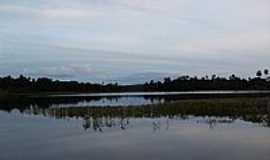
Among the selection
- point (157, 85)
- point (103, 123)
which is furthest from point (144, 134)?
point (157, 85)

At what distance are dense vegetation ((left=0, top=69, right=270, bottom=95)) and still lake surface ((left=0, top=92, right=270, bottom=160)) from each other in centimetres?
7562

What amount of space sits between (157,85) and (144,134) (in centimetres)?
13463

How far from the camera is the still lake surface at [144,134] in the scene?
19203 mm

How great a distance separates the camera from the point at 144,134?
25312 mm

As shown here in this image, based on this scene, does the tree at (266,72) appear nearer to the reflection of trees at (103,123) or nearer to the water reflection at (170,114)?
the water reflection at (170,114)

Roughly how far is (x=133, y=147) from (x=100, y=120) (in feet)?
34.7

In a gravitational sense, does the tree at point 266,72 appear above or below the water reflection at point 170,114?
above

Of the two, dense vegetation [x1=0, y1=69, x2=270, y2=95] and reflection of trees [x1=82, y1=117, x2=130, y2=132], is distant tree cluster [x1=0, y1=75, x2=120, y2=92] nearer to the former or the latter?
dense vegetation [x1=0, y1=69, x2=270, y2=95]

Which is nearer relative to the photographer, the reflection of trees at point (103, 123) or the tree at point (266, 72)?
the reflection of trees at point (103, 123)

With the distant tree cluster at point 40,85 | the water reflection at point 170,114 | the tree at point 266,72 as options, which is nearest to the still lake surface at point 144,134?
the water reflection at point 170,114

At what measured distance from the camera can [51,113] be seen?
3959 centimetres

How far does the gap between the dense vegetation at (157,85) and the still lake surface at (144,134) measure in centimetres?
7562

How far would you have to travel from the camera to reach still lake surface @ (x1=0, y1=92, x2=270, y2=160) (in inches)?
756

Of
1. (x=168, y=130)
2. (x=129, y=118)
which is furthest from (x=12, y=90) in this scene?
(x=168, y=130)
